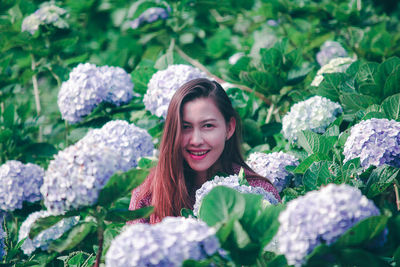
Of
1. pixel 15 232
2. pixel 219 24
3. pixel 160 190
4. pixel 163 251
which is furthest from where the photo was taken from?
pixel 219 24

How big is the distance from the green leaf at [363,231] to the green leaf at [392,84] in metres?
1.03

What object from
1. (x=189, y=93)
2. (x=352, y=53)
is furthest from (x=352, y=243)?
(x=352, y=53)

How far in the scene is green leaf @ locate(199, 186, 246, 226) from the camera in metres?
1.08

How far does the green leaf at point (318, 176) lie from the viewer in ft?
4.96

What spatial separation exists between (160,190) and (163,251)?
90 centimetres

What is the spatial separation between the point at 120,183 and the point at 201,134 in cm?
82

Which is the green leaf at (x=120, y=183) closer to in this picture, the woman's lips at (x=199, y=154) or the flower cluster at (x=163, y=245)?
the flower cluster at (x=163, y=245)

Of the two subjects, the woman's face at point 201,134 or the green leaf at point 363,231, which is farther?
the woman's face at point 201,134

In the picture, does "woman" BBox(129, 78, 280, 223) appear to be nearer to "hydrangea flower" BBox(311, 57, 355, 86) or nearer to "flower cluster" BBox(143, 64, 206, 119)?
"flower cluster" BBox(143, 64, 206, 119)

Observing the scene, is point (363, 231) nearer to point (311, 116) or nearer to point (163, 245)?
point (163, 245)

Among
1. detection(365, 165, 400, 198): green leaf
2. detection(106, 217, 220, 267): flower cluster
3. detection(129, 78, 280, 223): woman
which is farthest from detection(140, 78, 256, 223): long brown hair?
detection(106, 217, 220, 267): flower cluster

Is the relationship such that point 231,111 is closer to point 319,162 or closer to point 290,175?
point 290,175

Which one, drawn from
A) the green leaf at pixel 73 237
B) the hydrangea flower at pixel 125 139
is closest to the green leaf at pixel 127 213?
the green leaf at pixel 73 237

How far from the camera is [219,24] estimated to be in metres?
3.64
